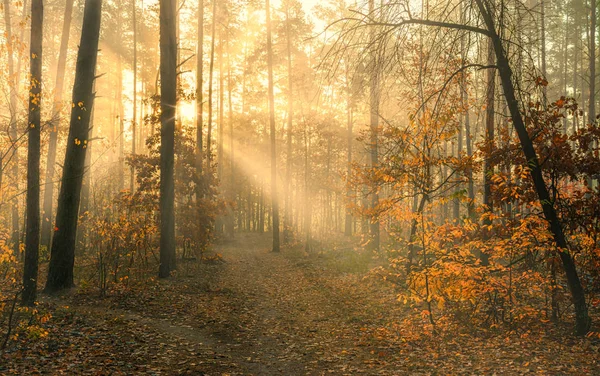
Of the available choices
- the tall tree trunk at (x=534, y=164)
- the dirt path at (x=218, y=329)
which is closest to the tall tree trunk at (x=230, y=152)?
the dirt path at (x=218, y=329)

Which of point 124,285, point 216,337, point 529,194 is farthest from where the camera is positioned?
point 124,285

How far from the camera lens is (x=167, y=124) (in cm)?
1309

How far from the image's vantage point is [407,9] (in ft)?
19.1

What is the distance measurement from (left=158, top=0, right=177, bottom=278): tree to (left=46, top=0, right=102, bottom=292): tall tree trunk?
289cm

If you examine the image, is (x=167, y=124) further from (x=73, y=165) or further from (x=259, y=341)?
(x=259, y=341)

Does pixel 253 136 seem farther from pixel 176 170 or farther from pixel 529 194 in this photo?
pixel 529 194

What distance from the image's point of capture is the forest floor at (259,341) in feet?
20.2

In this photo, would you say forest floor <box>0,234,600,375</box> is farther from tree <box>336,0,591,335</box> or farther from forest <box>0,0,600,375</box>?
tree <box>336,0,591,335</box>

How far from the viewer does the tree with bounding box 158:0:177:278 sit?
1304 centimetres

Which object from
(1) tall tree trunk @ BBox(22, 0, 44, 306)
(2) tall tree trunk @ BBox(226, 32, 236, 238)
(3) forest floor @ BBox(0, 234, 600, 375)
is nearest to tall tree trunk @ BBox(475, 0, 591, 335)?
(3) forest floor @ BBox(0, 234, 600, 375)

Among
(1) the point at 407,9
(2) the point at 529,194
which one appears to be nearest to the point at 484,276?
(2) the point at 529,194

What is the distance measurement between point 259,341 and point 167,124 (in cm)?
807

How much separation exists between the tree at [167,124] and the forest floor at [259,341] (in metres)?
1.84

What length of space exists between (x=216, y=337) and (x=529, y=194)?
6492 mm
